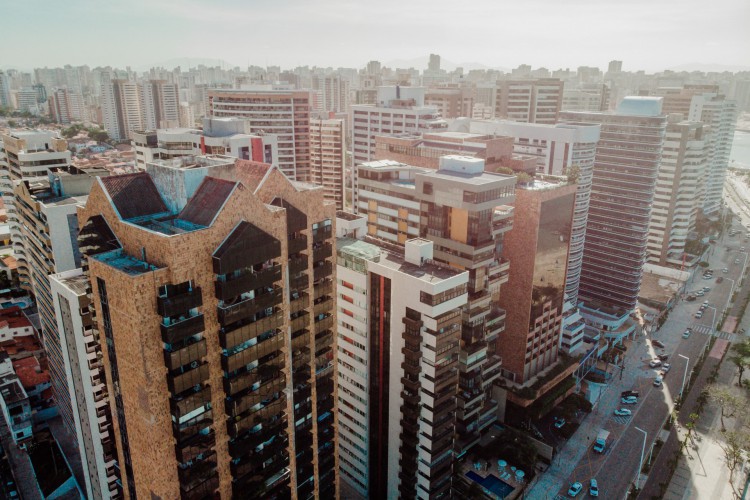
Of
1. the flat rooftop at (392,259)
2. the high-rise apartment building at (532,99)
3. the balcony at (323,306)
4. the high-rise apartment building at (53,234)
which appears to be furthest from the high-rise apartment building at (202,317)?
the high-rise apartment building at (532,99)

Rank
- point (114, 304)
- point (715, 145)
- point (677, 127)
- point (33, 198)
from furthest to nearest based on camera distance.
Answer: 1. point (715, 145)
2. point (677, 127)
3. point (33, 198)
4. point (114, 304)

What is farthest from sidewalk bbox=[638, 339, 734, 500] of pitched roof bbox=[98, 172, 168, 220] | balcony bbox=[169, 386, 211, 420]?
pitched roof bbox=[98, 172, 168, 220]

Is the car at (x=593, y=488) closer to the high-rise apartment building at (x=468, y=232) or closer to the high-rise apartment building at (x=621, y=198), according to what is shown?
the high-rise apartment building at (x=468, y=232)

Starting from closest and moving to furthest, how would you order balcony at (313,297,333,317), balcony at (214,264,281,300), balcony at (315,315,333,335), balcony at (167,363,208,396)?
balcony at (167,363,208,396)
balcony at (214,264,281,300)
balcony at (313,297,333,317)
balcony at (315,315,333,335)

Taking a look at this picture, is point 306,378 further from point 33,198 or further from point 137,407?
point 33,198

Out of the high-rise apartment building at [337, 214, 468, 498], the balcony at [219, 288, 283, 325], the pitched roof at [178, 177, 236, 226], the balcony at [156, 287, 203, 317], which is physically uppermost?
the pitched roof at [178, 177, 236, 226]

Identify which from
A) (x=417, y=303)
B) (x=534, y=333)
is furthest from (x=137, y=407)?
(x=534, y=333)

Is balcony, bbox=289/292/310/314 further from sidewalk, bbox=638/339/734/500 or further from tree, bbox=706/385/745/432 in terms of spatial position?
tree, bbox=706/385/745/432
